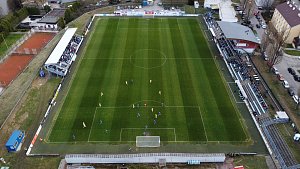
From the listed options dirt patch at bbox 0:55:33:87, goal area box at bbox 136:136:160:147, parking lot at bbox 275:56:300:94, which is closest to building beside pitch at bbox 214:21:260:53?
parking lot at bbox 275:56:300:94

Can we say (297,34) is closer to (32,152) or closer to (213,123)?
(213,123)

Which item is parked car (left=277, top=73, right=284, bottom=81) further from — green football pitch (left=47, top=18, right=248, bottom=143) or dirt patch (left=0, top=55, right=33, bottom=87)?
dirt patch (left=0, top=55, right=33, bottom=87)

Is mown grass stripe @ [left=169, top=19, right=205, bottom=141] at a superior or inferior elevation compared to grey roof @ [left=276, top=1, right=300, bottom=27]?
inferior

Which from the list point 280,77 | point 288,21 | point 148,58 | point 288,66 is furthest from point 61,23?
point 288,21

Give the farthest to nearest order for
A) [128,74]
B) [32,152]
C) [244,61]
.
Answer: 1. [244,61]
2. [128,74]
3. [32,152]

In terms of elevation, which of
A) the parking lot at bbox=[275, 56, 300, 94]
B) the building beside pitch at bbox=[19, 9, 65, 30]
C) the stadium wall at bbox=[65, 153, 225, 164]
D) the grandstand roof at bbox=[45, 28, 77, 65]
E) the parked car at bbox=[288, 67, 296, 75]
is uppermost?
the grandstand roof at bbox=[45, 28, 77, 65]

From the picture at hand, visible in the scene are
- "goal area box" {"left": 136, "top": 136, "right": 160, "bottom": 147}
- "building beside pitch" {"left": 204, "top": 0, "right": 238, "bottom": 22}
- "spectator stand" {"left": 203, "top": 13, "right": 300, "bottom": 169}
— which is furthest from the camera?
"building beside pitch" {"left": 204, "top": 0, "right": 238, "bottom": 22}

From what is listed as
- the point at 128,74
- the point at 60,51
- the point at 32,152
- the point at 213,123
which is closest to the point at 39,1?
the point at 60,51

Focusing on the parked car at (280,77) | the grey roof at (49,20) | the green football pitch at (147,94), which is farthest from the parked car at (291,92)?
the grey roof at (49,20)
